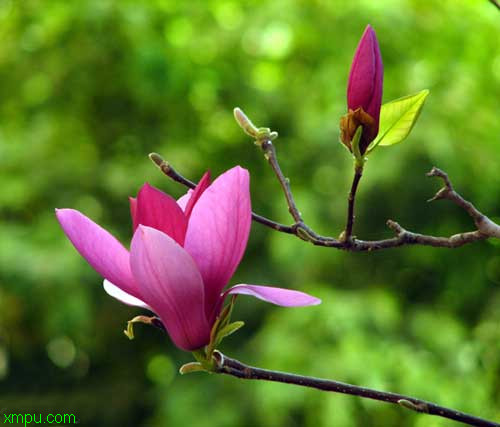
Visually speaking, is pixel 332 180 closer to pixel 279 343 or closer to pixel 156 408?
pixel 279 343

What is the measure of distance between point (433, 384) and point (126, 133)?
52.9 inches

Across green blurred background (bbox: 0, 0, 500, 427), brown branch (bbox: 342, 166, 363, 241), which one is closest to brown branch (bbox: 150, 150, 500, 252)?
brown branch (bbox: 342, 166, 363, 241)

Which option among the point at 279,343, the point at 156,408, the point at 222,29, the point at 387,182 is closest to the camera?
the point at 279,343

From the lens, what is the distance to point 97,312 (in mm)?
2412

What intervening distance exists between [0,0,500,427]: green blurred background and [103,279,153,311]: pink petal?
1.46m

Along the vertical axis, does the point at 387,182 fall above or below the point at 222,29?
below

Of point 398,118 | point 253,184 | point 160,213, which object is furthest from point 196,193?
point 253,184

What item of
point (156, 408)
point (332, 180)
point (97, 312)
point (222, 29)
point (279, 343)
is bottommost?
point (156, 408)

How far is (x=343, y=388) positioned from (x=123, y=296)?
0.12 m

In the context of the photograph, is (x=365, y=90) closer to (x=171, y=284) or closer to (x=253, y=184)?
(x=171, y=284)

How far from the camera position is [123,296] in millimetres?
406

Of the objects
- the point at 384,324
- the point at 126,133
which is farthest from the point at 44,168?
the point at 384,324

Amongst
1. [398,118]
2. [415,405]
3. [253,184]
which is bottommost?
[253,184]

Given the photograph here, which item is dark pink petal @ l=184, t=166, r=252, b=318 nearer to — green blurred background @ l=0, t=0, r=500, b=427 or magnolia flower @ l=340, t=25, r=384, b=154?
magnolia flower @ l=340, t=25, r=384, b=154
